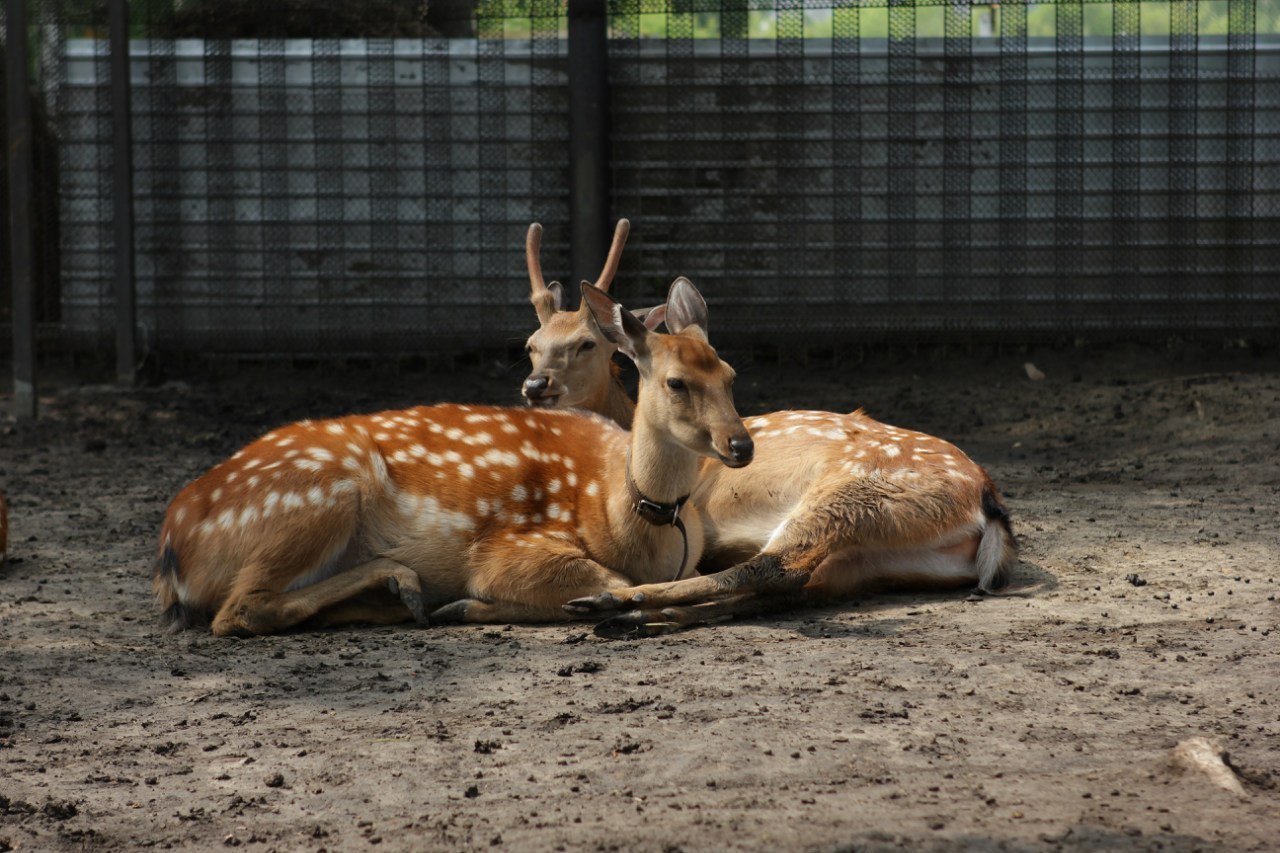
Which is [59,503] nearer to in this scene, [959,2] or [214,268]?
[214,268]

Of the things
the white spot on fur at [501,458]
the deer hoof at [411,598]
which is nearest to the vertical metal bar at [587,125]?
the white spot on fur at [501,458]

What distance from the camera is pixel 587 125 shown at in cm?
860

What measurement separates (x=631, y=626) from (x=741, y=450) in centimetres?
57

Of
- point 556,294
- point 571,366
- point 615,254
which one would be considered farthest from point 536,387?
point 615,254

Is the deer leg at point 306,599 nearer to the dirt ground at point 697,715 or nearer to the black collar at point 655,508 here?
the dirt ground at point 697,715

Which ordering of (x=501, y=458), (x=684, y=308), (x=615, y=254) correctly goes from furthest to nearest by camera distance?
(x=615, y=254) → (x=684, y=308) → (x=501, y=458)

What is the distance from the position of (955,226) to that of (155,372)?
460 centimetres

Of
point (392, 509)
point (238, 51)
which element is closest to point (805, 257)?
point (238, 51)

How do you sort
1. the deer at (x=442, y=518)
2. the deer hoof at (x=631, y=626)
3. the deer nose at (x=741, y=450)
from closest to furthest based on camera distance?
the deer nose at (x=741, y=450) → the deer hoof at (x=631, y=626) → the deer at (x=442, y=518)

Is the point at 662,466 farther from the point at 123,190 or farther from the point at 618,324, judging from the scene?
the point at 123,190

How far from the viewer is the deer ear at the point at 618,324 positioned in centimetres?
446

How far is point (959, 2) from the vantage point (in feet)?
28.2

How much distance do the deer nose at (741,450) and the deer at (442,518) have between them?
0.08ft

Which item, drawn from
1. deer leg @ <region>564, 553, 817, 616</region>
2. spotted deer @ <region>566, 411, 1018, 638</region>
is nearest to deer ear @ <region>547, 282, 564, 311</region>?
spotted deer @ <region>566, 411, 1018, 638</region>
